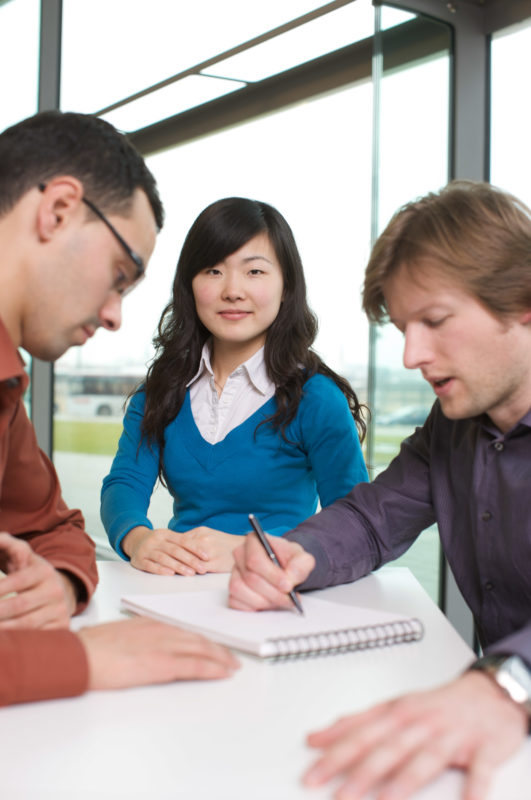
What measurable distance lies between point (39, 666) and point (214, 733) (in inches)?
8.3

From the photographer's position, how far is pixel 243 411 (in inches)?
82.9

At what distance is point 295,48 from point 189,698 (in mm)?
3525

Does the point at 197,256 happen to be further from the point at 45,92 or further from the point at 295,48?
the point at 295,48

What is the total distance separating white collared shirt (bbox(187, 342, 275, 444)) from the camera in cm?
210

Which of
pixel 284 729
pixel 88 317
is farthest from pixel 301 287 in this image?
pixel 284 729

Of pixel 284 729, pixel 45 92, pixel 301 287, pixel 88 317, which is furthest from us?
pixel 45 92

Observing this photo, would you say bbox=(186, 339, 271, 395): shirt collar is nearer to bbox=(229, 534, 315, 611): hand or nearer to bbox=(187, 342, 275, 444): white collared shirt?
bbox=(187, 342, 275, 444): white collared shirt

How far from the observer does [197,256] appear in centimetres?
207

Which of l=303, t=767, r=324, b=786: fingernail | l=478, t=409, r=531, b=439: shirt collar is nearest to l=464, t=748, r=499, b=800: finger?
l=303, t=767, r=324, b=786: fingernail

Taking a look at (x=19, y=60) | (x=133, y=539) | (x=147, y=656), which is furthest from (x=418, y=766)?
(x=19, y=60)

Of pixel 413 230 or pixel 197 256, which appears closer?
pixel 413 230

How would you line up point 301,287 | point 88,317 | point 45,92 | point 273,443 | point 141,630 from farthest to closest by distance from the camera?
point 45,92 < point 301,287 < point 273,443 < point 88,317 < point 141,630

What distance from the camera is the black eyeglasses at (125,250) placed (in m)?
1.23

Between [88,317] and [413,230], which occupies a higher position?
[413,230]
